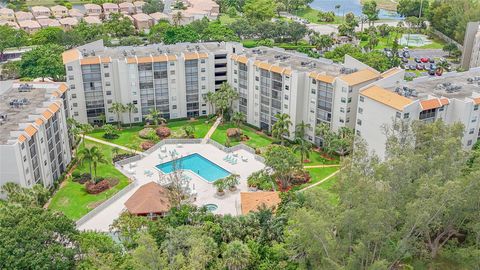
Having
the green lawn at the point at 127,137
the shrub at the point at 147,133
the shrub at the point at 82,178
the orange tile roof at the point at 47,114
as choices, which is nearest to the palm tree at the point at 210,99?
the shrub at the point at 147,133

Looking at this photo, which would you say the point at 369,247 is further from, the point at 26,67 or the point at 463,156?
the point at 26,67

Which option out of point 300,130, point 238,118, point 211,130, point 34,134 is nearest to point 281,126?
point 300,130

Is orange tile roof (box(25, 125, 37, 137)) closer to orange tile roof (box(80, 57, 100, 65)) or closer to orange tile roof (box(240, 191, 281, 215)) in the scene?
orange tile roof (box(80, 57, 100, 65))

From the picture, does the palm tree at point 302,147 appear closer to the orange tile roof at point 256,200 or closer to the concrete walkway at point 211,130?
the orange tile roof at point 256,200

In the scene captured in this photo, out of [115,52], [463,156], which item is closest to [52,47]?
[115,52]

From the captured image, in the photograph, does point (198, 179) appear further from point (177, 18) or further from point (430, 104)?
point (177, 18)
